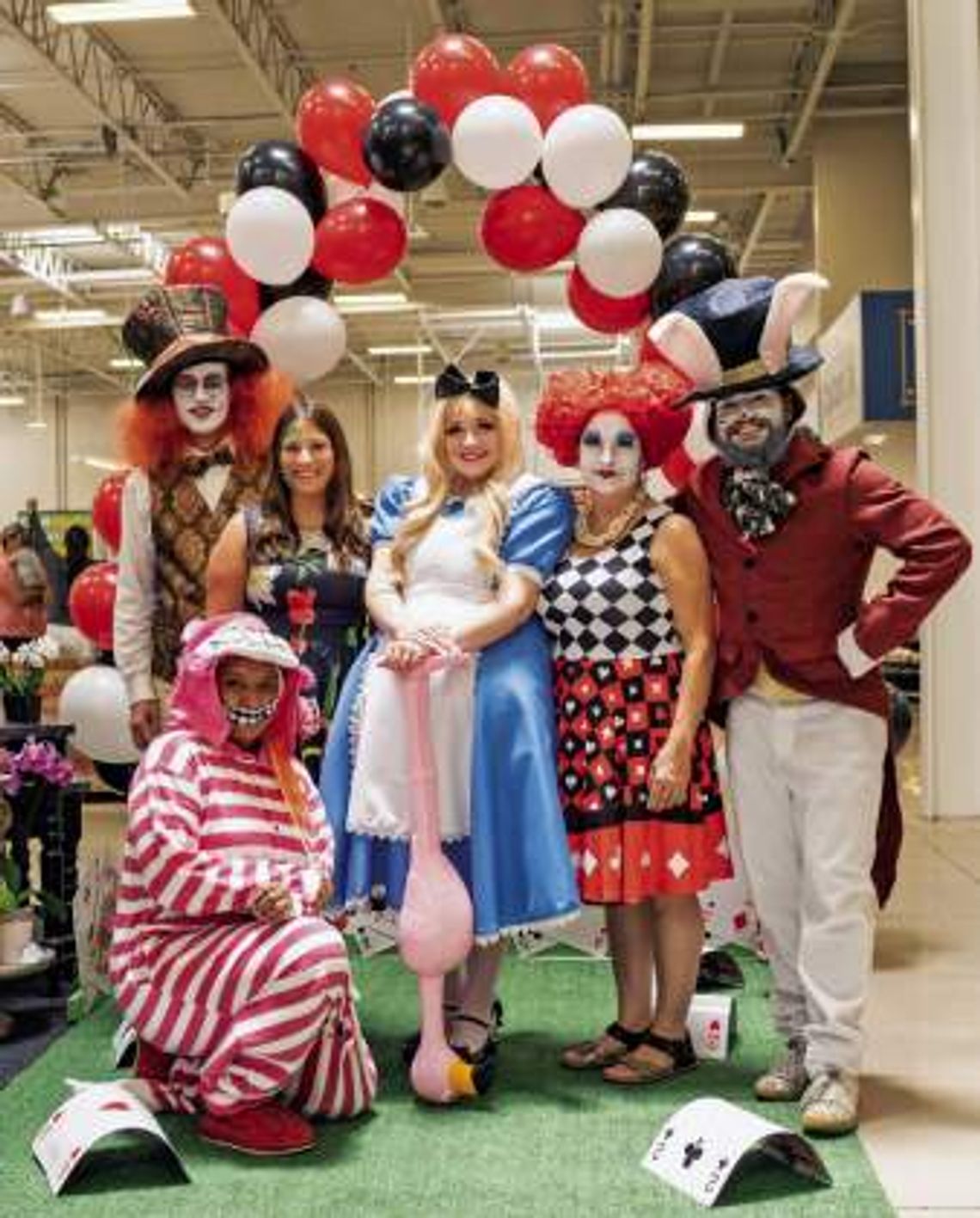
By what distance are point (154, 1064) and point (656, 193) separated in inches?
106

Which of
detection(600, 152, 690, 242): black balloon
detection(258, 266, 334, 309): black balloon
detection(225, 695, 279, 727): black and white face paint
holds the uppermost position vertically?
detection(600, 152, 690, 242): black balloon

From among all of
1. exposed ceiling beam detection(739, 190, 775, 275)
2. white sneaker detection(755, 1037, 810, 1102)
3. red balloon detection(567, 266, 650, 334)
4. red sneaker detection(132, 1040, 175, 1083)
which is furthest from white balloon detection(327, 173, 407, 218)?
exposed ceiling beam detection(739, 190, 775, 275)

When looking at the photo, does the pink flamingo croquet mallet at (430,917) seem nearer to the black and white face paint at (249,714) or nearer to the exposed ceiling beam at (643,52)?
the black and white face paint at (249,714)

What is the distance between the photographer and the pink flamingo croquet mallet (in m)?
3.31

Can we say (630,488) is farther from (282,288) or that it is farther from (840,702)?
(282,288)

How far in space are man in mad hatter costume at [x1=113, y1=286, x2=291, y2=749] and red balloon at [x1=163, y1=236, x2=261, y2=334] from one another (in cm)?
57

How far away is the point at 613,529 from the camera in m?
3.52

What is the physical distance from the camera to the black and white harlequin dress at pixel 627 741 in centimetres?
339

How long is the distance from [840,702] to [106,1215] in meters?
1.61

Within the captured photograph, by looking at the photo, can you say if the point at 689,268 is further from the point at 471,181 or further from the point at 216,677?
the point at 216,677

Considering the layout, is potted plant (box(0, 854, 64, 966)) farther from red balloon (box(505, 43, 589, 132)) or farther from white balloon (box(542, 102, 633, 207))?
red balloon (box(505, 43, 589, 132))

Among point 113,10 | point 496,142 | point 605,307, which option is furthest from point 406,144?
point 113,10

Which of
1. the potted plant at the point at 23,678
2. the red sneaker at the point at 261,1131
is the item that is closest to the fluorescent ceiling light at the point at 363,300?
the potted plant at the point at 23,678

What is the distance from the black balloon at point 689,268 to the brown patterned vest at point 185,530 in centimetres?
124
